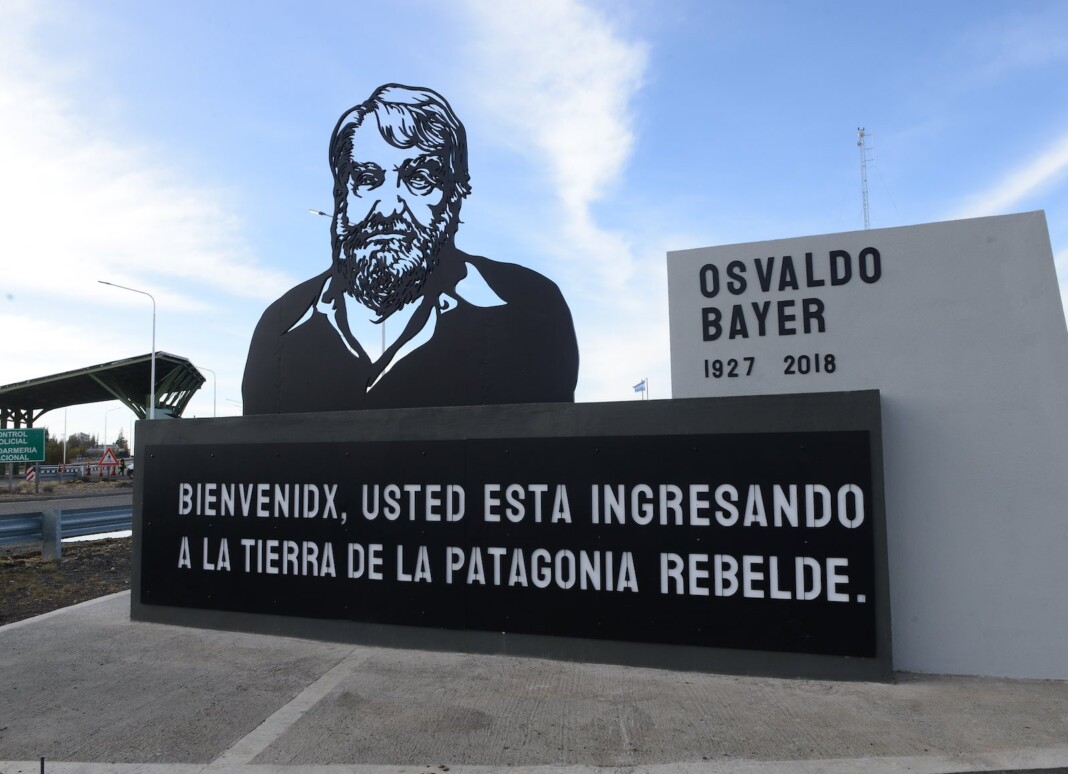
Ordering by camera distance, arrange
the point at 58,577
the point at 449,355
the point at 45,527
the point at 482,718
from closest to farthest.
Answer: the point at 482,718 < the point at 449,355 < the point at 58,577 < the point at 45,527

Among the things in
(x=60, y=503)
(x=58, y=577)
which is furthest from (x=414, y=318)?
(x=60, y=503)

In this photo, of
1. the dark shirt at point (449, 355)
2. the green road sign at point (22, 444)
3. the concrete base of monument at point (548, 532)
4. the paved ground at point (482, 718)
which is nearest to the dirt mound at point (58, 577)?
the concrete base of monument at point (548, 532)

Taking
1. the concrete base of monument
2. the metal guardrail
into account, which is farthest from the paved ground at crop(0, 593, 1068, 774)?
the metal guardrail

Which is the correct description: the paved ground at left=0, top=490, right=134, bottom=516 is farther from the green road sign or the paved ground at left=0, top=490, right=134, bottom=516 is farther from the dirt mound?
the dirt mound

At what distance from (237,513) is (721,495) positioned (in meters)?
4.83

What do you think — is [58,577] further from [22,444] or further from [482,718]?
[22,444]

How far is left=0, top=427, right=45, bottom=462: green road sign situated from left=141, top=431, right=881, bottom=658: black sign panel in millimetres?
22743

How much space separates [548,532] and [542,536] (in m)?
0.07

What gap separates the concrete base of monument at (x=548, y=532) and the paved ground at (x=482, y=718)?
349mm

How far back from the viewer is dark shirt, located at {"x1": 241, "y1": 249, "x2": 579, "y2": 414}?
7.33 metres

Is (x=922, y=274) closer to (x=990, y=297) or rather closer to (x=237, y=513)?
(x=990, y=297)

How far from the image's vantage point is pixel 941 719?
4.80m

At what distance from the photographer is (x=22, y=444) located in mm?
26703

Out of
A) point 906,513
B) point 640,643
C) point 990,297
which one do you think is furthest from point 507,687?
point 990,297
